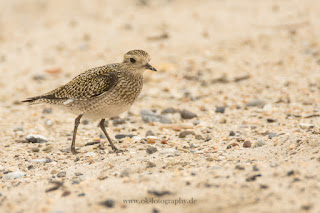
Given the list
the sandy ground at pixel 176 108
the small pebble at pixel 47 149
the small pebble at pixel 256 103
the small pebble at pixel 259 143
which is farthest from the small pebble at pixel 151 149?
the small pebble at pixel 256 103

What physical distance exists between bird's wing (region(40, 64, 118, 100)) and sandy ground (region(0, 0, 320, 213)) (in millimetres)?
987

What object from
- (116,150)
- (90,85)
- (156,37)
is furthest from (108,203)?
(156,37)

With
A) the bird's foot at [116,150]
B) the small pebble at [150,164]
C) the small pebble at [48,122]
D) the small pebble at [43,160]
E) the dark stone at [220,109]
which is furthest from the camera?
the dark stone at [220,109]

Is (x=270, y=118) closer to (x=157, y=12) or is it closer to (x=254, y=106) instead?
(x=254, y=106)

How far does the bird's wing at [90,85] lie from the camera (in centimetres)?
740

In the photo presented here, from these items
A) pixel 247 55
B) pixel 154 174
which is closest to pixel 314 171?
pixel 154 174

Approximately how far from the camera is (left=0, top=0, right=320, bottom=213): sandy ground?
521cm

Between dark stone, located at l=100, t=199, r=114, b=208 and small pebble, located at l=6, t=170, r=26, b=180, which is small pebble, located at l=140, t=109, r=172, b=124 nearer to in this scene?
small pebble, located at l=6, t=170, r=26, b=180

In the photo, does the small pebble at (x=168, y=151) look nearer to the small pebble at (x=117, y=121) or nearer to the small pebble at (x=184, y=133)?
the small pebble at (x=184, y=133)

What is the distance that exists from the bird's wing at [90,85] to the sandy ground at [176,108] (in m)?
0.99

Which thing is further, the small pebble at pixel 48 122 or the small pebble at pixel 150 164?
the small pebble at pixel 48 122

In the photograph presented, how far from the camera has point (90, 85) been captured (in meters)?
7.50

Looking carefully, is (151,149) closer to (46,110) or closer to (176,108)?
(176,108)

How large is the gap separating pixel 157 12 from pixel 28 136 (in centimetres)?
961
